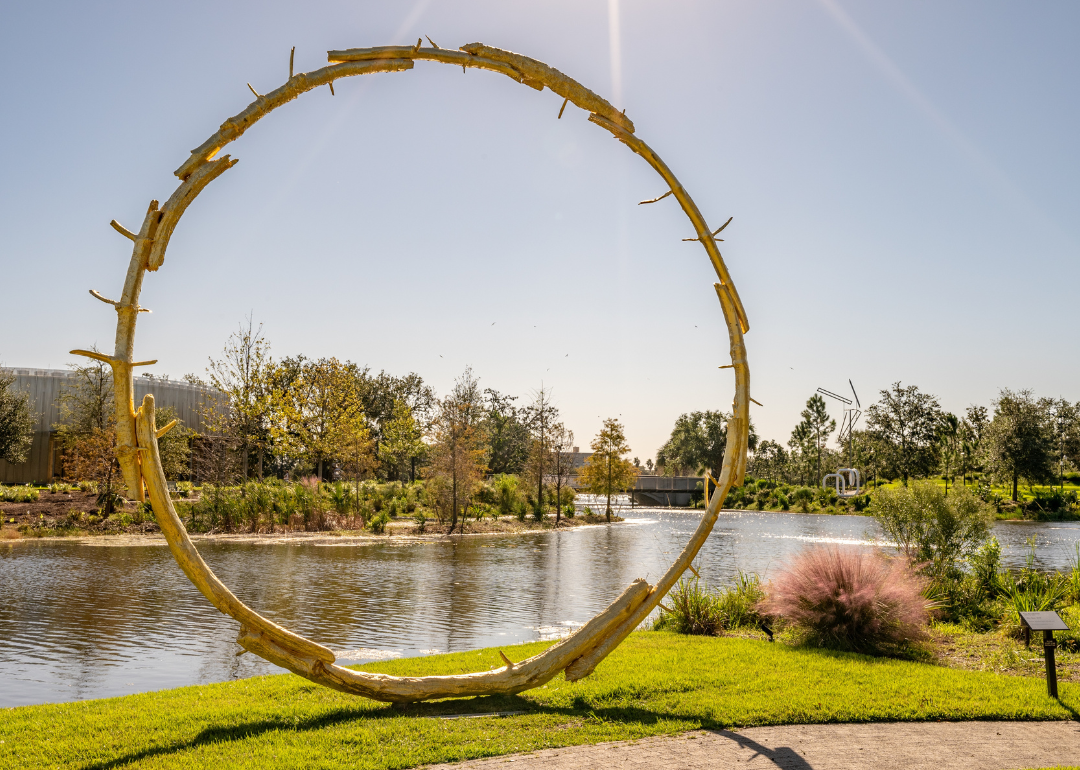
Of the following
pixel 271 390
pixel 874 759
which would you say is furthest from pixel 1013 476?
pixel 874 759

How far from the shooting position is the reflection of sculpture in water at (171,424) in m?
5.25

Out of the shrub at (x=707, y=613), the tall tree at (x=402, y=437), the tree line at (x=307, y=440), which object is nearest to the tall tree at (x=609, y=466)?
the tree line at (x=307, y=440)

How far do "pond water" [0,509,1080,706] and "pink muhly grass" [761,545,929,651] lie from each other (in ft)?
11.1

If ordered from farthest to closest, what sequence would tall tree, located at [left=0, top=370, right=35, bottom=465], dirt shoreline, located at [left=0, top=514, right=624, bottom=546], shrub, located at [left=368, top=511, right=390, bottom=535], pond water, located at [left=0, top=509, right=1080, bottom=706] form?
tall tree, located at [left=0, top=370, right=35, bottom=465] → shrub, located at [left=368, top=511, right=390, bottom=535] → dirt shoreline, located at [left=0, top=514, right=624, bottom=546] → pond water, located at [left=0, top=509, right=1080, bottom=706]

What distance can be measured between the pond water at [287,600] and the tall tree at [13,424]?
18.5 metres

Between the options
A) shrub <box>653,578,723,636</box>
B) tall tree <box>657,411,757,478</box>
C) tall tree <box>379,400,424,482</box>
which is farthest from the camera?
tall tree <box>657,411,757,478</box>

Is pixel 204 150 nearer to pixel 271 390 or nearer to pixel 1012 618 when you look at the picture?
pixel 1012 618

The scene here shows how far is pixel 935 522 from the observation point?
12.6 m

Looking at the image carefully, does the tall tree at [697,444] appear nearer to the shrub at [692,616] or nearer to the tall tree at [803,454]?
the tall tree at [803,454]

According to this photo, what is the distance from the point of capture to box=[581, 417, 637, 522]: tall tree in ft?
139

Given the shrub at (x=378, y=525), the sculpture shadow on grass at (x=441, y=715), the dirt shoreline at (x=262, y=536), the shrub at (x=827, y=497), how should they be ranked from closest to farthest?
the sculpture shadow on grass at (x=441, y=715)
the dirt shoreline at (x=262, y=536)
the shrub at (x=378, y=525)
the shrub at (x=827, y=497)

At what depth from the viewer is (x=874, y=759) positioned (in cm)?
494

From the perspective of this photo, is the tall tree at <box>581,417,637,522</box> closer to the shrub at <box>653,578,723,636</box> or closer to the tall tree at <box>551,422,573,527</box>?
the tall tree at <box>551,422,573,527</box>

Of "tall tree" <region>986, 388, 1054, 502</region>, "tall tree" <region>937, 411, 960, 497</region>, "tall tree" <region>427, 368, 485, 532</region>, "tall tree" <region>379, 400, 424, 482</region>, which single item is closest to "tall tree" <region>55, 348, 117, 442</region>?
"tall tree" <region>427, 368, 485, 532</region>
